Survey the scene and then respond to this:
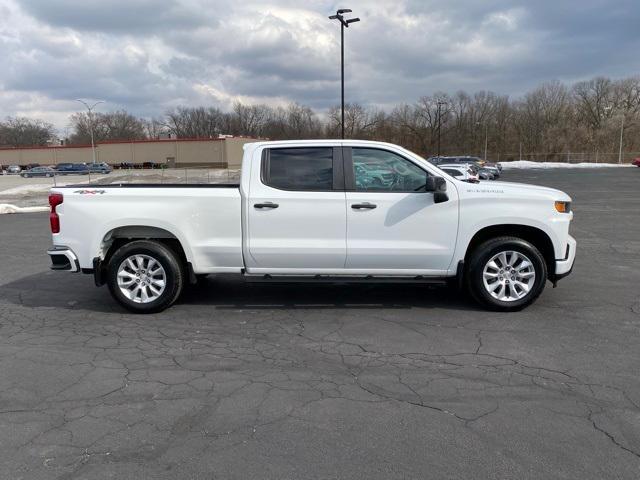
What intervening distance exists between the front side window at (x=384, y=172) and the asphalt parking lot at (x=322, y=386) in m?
1.45

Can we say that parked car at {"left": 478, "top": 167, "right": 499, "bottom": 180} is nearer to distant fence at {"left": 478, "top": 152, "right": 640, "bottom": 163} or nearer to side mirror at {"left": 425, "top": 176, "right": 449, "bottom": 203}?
side mirror at {"left": 425, "top": 176, "right": 449, "bottom": 203}

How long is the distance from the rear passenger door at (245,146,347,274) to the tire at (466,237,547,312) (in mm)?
1542

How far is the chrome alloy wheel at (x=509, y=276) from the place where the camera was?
18.6ft

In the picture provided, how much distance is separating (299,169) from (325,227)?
0.76m

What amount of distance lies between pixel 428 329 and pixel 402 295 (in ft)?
4.32

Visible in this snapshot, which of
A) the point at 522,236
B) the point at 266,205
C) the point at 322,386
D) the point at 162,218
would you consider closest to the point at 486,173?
the point at 522,236

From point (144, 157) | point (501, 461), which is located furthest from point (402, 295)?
point (144, 157)

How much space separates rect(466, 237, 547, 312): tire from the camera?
5625mm

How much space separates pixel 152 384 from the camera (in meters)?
3.99

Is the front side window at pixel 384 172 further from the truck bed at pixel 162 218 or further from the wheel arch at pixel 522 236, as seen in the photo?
the truck bed at pixel 162 218

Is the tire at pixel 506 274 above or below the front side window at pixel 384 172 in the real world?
below

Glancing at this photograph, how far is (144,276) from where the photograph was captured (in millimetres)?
5816

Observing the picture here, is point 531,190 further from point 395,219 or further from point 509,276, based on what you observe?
point 395,219

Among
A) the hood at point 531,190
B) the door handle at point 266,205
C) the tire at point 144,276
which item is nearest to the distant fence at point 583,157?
the hood at point 531,190
